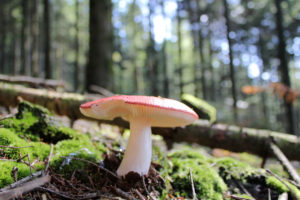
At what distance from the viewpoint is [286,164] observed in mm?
2270

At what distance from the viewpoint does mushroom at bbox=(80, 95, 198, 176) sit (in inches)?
57.0

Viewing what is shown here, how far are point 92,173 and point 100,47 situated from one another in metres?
3.94

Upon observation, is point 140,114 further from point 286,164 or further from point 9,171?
point 286,164

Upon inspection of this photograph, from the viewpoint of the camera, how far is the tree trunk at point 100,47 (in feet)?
16.5

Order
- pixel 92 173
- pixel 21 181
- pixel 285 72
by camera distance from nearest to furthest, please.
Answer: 1. pixel 21 181
2. pixel 92 173
3. pixel 285 72

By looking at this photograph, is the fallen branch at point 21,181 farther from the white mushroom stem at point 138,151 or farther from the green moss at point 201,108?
the green moss at point 201,108

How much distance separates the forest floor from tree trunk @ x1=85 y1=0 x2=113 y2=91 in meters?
2.74

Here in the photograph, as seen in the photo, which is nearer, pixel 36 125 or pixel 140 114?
pixel 140 114

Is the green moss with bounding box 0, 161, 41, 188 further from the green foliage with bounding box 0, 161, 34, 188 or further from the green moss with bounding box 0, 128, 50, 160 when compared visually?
the green moss with bounding box 0, 128, 50, 160

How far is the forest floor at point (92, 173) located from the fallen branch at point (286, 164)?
110 millimetres

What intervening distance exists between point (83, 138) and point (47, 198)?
3.15 feet

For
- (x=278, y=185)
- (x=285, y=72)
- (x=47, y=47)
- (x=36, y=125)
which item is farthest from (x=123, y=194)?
(x=47, y=47)

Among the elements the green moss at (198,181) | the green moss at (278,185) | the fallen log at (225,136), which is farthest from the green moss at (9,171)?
the green moss at (278,185)

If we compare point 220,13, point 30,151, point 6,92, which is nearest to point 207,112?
point 30,151
